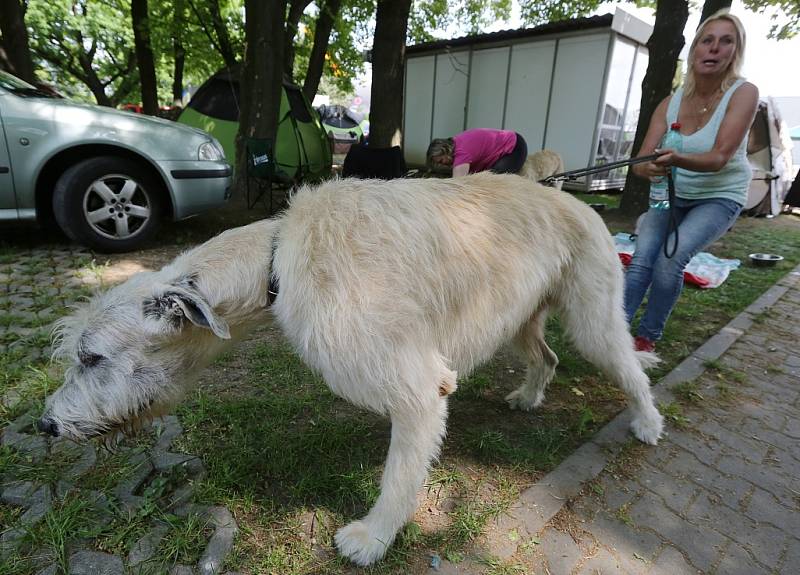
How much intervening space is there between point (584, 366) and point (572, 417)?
76 cm

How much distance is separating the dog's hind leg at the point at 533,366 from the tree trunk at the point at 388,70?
22.1 feet

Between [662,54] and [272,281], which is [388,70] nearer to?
[662,54]

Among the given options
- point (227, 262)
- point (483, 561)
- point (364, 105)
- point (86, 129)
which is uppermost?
point (364, 105)

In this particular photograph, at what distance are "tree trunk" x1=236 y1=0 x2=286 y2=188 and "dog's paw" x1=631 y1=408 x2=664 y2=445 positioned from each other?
6.92 metres

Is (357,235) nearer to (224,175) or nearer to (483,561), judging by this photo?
(483,561)

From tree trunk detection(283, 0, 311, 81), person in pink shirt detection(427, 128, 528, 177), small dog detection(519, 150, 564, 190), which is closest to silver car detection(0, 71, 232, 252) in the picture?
person in pink shirt detection(427, 128, 528, 177)

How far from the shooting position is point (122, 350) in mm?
1803

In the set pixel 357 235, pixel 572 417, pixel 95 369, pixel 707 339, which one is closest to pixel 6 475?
pixel 95 369

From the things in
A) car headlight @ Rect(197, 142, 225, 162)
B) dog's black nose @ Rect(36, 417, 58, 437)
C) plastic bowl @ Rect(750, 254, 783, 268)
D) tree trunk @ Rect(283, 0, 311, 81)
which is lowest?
dog's black nose @ Rect(36, 417, 58, 437)

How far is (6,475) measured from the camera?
2211mm

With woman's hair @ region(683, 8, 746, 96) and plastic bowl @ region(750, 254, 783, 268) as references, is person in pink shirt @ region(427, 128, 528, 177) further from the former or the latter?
plastic bowl @ region(750, 254, 783, 268)

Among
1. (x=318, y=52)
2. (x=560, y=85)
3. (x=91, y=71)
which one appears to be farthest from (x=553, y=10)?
(x=91, y=71)

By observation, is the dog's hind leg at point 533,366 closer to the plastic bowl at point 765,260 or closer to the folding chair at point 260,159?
the plastic bowl at point 765,260

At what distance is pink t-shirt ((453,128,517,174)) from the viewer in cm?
590
